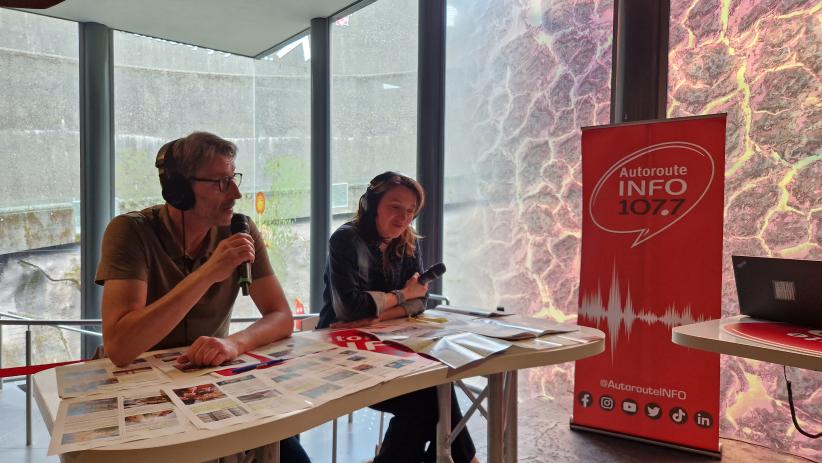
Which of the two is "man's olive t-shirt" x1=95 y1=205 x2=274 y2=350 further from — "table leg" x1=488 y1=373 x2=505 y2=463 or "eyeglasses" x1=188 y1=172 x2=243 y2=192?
"table leg" x1=488 y1=373 x2=505 y2=463

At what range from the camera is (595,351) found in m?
1.58

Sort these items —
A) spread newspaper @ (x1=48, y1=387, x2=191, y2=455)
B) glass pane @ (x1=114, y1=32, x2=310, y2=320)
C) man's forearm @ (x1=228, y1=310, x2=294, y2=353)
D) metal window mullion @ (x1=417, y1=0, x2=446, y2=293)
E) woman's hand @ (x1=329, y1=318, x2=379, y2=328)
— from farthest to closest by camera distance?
glass pane @ (x1=114, y1=32, x2=310, y2=320) < metal window mullion @ (x1=417, y1=0, x2=446, y2=293) < woman's hand @ (x1=329, y1=318, x2=379, y2=328) < man's forearm @ (x1=228, y1=310, x2=294, y2=353) < spread newspaper @ (x1=48, y1=387, x2=191, y2=455)

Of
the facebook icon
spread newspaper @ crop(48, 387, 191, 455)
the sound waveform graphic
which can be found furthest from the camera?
the facebook icon

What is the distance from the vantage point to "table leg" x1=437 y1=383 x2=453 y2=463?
183 centimetres

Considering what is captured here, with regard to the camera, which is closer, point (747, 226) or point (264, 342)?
point (264, 342)

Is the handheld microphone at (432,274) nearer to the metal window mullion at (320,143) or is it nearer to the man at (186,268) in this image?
the man at (186,268)

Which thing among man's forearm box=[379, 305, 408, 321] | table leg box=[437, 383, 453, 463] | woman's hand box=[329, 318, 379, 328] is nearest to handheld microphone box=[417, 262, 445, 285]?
man's forearm box=[379, 305, 408, 321]

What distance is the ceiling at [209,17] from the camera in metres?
4.43

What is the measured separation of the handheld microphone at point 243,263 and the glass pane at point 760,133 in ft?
7.14

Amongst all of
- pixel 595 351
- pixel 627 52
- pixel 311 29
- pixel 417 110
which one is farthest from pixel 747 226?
pixel 311 29

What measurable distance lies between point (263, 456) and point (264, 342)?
0.41 metres

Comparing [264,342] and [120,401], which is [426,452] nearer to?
[264,342]

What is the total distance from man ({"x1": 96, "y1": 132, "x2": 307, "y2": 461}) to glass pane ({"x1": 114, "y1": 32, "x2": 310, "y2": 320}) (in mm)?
3435

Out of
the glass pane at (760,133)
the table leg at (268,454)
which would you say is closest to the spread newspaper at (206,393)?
the table leg at (268,454)
